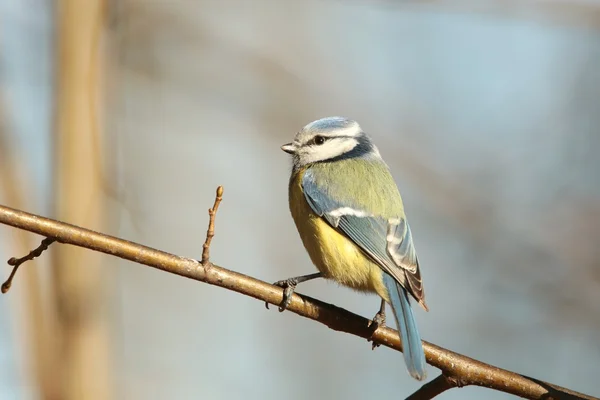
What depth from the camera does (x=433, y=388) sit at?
2.19 meters

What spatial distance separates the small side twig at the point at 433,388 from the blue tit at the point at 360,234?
2.7 inches

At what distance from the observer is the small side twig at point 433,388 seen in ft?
7.13

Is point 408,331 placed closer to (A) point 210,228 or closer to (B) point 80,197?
(A) point 210,228

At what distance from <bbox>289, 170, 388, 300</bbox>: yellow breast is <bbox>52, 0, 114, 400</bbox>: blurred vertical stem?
1172mm

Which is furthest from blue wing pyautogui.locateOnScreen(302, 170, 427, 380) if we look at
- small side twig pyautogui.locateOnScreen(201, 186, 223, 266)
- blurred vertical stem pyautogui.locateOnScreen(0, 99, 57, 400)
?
blurred vertical stem pyautogui.locateOnScreen(0, 99, 57, 400)

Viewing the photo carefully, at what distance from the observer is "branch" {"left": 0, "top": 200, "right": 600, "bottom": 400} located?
2.03 meters

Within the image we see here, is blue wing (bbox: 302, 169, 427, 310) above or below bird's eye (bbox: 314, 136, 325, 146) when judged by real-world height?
below

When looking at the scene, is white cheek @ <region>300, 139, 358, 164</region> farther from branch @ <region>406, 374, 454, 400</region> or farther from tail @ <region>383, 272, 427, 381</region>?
branch @ <region>406, 374, 454, 400</region>

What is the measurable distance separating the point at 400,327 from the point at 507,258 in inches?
95.9

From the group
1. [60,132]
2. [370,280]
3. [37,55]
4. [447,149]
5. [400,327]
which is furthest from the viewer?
[447,149]

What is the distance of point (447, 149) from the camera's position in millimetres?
4832

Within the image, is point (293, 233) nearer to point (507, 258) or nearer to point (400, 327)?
point (507, 258)

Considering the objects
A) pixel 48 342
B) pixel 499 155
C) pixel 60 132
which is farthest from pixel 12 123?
pixel 499 155

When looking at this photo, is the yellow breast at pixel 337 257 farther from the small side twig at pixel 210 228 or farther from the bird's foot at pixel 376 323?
the small side twig at pixel 210 228
